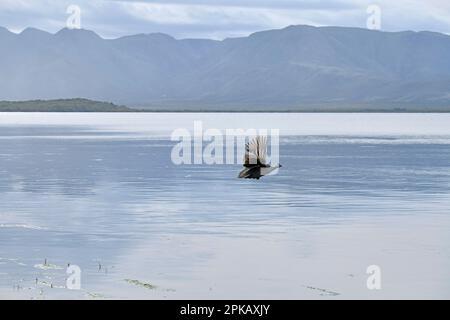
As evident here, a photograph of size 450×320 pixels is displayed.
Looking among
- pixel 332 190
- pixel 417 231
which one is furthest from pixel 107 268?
pixel 332 190

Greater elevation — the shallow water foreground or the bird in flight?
the bird in flight

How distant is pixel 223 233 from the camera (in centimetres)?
3177

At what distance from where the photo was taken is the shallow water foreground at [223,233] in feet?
78.7

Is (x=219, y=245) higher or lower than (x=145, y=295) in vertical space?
higher

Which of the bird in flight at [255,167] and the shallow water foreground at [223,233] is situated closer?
the shallow water foreground at [223,233]

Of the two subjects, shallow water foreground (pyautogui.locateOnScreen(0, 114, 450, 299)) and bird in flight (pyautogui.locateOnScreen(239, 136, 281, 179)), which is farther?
bird in flight (pyautogui.locateOnScreen(239, 136, 281, 179))

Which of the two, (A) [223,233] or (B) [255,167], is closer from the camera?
(A) [223,233]

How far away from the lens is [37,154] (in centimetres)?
7406

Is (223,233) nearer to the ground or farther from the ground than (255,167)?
nearer to the ground

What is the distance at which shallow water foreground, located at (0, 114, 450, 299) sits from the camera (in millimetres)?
23984

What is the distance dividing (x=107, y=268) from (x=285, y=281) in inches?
171

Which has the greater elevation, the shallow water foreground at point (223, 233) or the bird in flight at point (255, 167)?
the bird in flight at point (255, 167)
